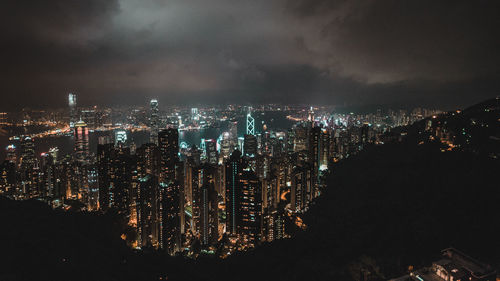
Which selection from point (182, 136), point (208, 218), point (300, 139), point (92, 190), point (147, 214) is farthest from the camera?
point (182, 136)

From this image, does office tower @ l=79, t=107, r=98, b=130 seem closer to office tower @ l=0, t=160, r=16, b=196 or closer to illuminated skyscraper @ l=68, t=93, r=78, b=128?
illuminated skyscraper @ l=68, t=93, r=78, b=128

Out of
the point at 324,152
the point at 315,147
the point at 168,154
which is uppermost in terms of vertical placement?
the point at 315,147

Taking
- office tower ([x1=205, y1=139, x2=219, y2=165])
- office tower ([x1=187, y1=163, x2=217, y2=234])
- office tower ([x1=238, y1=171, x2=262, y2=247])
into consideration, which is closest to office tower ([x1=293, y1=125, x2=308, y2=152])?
office tower ([x1=205, y1=139, x2=219, y2=165])

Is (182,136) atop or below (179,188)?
atop

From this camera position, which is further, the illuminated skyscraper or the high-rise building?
the high-rise building

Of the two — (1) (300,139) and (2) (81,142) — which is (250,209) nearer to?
(1) (300,139)

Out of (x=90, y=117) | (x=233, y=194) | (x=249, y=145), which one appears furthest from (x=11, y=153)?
(x=249, y=145)

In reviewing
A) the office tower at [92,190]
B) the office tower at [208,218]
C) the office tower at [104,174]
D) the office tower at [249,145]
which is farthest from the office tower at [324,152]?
the office tower at [92,190]
